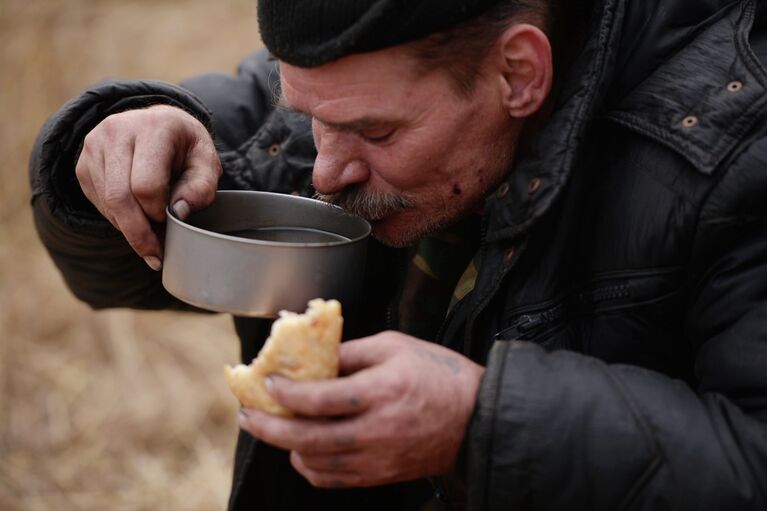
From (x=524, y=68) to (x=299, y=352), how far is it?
78 centimetres

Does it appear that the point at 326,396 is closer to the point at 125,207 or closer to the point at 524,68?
the point at 125,207

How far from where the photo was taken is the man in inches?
55.7

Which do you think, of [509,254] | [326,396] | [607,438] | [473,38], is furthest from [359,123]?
[607,438]

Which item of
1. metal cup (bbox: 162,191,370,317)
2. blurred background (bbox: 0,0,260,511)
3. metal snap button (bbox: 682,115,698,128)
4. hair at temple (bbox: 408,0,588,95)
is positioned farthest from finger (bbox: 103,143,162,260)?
blurred background (bbox: 0,0,260,511)

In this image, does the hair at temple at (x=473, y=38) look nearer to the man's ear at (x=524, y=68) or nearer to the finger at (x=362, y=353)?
the man's ear at (x=524, y=68)

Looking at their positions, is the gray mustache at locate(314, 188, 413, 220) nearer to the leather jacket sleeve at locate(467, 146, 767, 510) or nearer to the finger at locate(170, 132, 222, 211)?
the finger at locate(170, 132, 222, 211)

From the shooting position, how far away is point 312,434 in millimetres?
1365

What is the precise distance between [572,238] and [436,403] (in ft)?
1.63

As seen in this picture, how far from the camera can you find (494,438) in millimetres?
1418

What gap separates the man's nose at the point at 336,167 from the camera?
1.85 metres

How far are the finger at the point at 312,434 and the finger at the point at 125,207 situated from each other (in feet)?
1.85

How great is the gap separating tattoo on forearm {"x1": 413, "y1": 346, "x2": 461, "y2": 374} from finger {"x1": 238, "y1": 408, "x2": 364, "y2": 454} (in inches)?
5.7

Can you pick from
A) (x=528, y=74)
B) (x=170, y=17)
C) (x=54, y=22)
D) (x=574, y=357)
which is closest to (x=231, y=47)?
(x=170, y=17)

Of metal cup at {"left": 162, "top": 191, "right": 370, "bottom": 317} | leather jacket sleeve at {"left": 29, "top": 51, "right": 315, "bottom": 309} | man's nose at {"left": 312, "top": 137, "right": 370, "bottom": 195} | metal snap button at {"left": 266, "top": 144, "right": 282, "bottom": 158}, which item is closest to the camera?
metal cup at {"left": 162, "top": 191, "right": 370, "bottom": 317}
